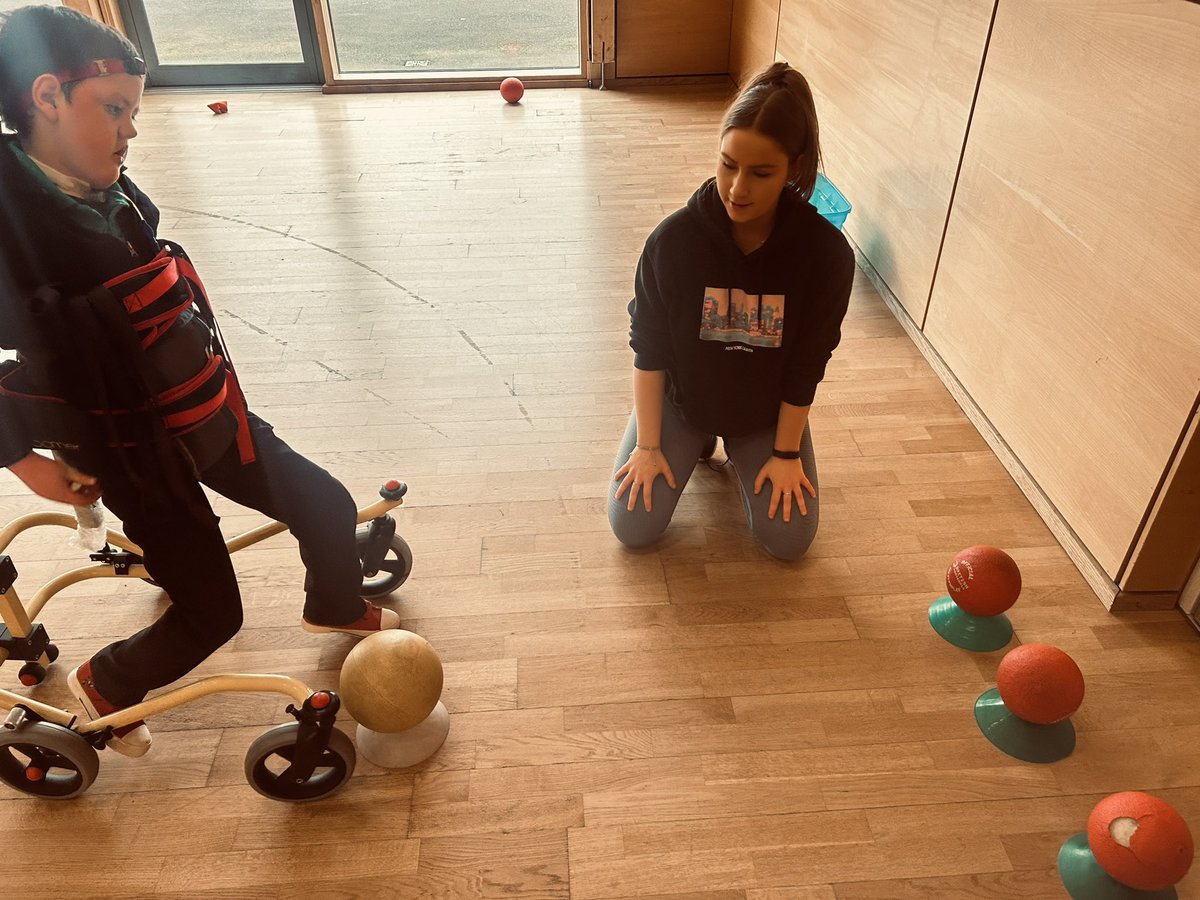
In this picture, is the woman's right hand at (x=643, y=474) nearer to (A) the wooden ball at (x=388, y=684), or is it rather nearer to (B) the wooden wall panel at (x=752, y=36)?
(A) the wooden ball at (x=388, y=684)

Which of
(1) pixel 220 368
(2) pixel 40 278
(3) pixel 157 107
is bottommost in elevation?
(3) pixel 157 107

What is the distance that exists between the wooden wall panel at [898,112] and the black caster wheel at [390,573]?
1693mm

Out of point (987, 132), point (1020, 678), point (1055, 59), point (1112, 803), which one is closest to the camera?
point (1112, 803)

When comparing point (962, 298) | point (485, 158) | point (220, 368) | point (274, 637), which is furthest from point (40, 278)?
point (485, 158)

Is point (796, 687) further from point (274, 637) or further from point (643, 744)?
point (274, 637)

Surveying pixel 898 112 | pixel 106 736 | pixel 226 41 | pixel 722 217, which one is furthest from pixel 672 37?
pixel 106 736

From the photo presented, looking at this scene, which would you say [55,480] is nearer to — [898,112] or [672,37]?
[898,112]

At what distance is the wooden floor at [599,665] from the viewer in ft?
4.52

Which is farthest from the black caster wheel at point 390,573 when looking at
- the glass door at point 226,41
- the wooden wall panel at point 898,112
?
the glass door at point 226,41

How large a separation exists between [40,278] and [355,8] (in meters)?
5.34

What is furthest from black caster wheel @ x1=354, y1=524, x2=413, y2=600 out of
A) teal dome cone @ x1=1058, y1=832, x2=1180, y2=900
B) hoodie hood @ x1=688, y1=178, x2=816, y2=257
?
teal dome cone @ x1=1058, y1=832, x2=1180, y2=900

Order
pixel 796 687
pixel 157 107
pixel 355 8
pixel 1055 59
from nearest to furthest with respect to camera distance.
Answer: pixel 796 687
pixel 1055 59
pixel 157 107
pixel 355 8

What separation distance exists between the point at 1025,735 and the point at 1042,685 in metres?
0.11

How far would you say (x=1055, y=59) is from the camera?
1889 millimetres
